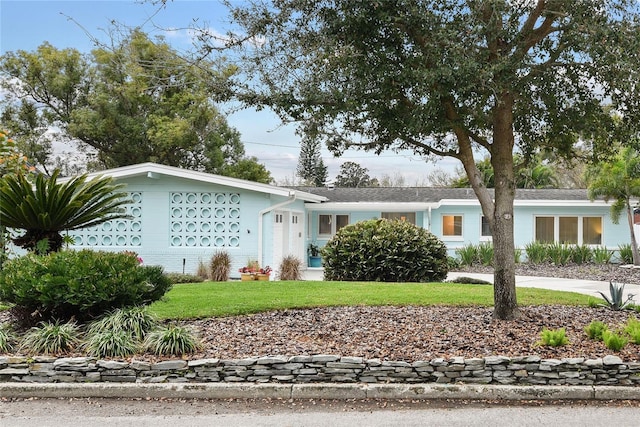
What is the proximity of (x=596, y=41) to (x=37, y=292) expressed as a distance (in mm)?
6687

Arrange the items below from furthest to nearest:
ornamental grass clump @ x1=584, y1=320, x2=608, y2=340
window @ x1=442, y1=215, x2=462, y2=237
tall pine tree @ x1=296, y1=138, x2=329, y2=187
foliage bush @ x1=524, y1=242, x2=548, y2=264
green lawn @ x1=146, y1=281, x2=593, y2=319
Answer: tall pine tree @ x1=296, y1=138, x2=329, y2=187
window @ x1=442, y1=215, x2=462, y2=237
foliage bush @ x1=524, y1=242, x2=548, y2=264
green lawn @ x1=146, y1=281, x2=593, y2=319
ornamental grass clump @ x1=584, y1=320, x2=608, y2=340

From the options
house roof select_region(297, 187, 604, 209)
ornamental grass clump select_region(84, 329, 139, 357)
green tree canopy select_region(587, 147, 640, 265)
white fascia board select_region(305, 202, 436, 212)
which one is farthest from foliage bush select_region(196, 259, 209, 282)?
green tree canopy select_region(587, 147, 640, 265)

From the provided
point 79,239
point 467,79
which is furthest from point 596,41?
point 79,239

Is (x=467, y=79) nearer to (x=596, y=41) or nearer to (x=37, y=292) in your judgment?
(x=596, y=41)

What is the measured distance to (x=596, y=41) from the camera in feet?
20.2

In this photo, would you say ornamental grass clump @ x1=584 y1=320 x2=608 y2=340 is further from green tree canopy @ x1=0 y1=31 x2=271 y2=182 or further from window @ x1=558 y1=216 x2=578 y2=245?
green tree canopy @ x1=0 y1=31 x2=271 y2=182

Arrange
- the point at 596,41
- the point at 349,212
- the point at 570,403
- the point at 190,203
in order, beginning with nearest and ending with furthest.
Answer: the point at 570,403 < the point at 596,41 < the point at 190,203 < the point at 349,212

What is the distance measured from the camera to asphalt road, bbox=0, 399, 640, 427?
5.18m

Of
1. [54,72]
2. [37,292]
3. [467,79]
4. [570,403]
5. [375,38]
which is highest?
[54,72]

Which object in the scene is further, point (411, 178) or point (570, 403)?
point (411, 178)

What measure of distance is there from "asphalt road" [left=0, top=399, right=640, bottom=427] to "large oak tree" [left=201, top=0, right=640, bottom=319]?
2.41 m

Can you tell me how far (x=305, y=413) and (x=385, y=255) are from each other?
9.31 meters

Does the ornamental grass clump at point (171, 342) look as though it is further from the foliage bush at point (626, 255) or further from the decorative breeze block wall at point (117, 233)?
the foliage bush at point (626, 255)

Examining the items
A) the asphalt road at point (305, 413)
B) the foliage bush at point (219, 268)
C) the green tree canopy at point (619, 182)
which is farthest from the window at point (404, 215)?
the asphalt road at point (305, 413)
